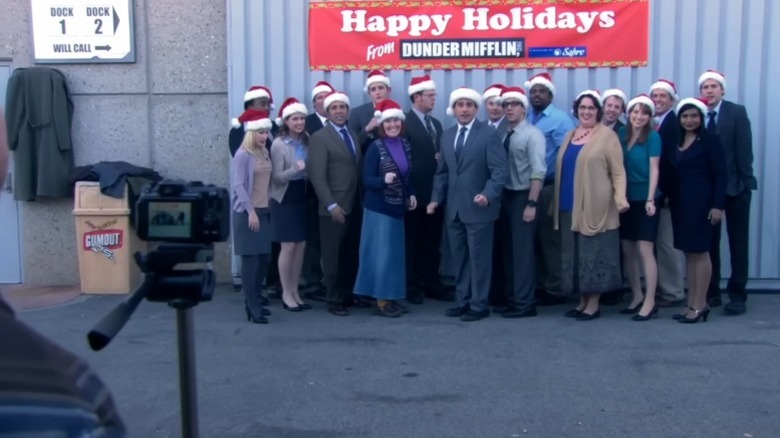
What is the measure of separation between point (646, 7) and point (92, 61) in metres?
5.37

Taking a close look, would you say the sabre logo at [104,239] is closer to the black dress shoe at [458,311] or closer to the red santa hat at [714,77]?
the black dress shoe at [458,311]

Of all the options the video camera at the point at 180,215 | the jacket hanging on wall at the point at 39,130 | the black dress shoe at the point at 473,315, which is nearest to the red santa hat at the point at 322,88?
the black dress shoe at the point at 473,315

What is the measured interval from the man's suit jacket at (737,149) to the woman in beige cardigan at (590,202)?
98 cm

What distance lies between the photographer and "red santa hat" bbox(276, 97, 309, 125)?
855cm

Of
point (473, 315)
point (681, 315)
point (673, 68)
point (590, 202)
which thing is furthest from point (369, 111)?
point (681, 315)

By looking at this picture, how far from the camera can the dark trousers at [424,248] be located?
9.16 m

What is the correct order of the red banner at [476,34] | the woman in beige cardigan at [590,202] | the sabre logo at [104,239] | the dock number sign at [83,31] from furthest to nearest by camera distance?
the dock number sign at [83,31] < the sabre logo at [104,239] < the red banner at [476,34] < the woman in beige cardigan at [590,202]

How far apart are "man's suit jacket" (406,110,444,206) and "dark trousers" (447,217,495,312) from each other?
520mm

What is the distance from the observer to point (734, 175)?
8359mm

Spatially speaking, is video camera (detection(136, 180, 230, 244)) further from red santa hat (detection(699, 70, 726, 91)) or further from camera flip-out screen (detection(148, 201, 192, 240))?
red santa hat (detection(699, 70, 726, 91))

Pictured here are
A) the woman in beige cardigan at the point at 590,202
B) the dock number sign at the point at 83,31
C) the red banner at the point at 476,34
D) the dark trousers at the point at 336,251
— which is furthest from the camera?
the dock number sign at the point at 83,31

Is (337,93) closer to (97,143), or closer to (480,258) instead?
(480,258)

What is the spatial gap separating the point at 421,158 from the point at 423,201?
0.39m

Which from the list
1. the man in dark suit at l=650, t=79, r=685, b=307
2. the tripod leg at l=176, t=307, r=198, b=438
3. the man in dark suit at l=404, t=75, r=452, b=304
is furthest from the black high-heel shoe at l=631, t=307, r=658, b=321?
the tripod leg at l=176, t=307, r=198, b=438
